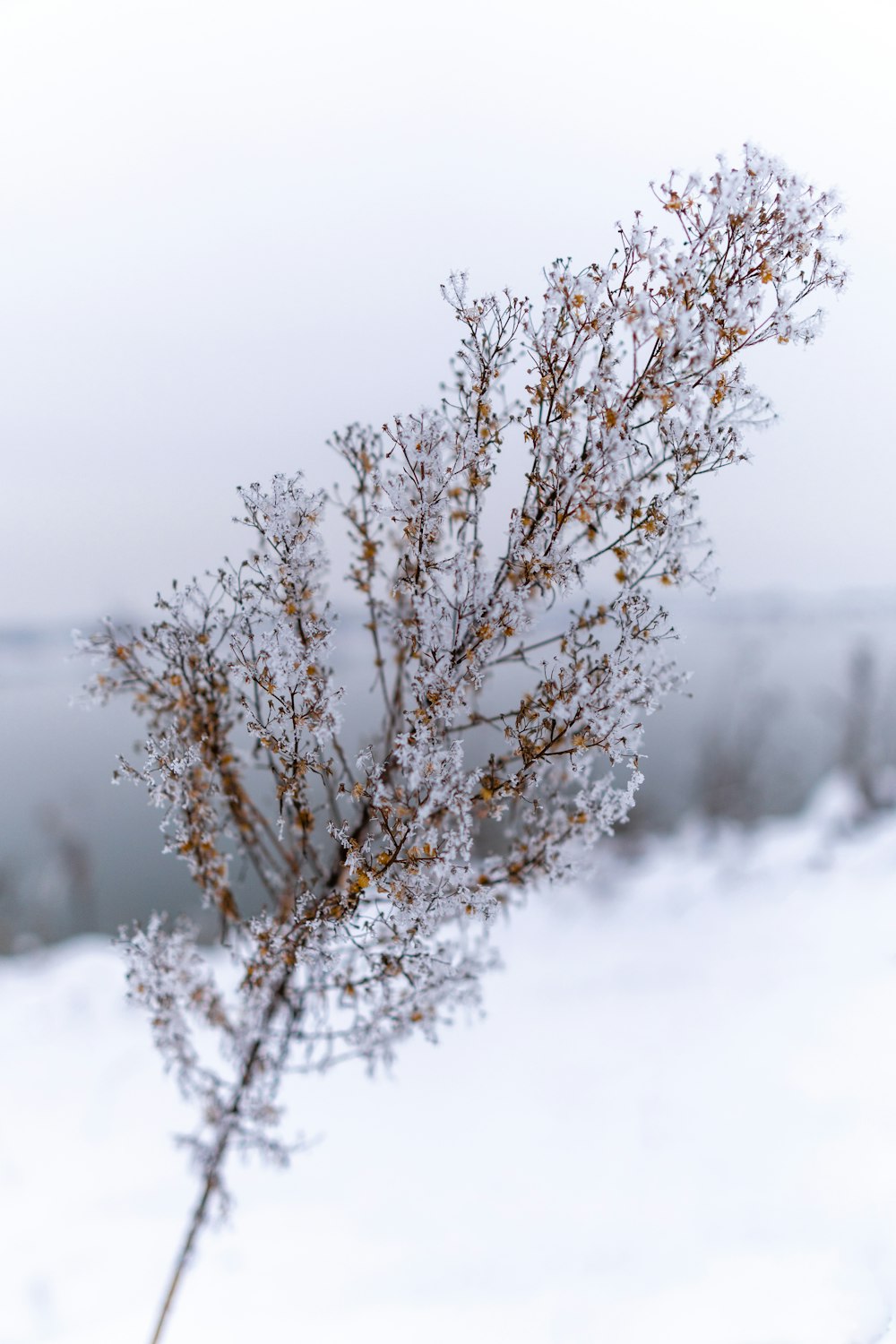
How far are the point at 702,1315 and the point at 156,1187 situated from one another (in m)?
3.43

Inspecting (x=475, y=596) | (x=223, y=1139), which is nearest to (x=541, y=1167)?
(x=223, y=1139)

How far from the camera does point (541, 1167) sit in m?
4.07

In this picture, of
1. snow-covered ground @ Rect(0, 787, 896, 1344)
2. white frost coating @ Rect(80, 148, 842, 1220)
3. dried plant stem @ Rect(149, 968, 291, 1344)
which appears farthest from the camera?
snow-covered ground @ Rect(0, 787, 896, 1344)

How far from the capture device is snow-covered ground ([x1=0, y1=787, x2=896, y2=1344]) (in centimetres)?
302

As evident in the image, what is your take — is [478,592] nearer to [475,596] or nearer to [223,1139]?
[475,596]

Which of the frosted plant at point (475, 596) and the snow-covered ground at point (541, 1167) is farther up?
the frosted plant at point (475, 596)

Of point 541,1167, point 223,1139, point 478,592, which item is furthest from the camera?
point 541,1167

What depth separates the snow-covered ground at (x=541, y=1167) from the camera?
3.02 metres

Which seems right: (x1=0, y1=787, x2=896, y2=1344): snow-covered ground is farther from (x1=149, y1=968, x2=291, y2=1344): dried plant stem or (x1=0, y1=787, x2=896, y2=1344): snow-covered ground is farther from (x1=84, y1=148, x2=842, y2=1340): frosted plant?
(x1=84, y1=148, x2=842, y2=1340): frosted plant

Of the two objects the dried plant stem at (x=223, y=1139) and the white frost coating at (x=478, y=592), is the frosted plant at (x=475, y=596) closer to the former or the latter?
the white frost coating at (x=478, y=592)

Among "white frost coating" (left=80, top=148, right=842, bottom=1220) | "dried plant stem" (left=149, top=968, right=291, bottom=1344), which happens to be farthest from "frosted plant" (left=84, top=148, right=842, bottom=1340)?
"dried plant stem" (left=149, top=968, right=291, bottom=1344)

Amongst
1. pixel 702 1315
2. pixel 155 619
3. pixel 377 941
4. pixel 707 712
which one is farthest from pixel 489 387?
pixel 707 712

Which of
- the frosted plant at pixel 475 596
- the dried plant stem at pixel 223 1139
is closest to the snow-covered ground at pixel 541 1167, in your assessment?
the dried plant stem at pixel 223 1139

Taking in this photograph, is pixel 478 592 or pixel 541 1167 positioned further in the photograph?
pixel 541 1167
